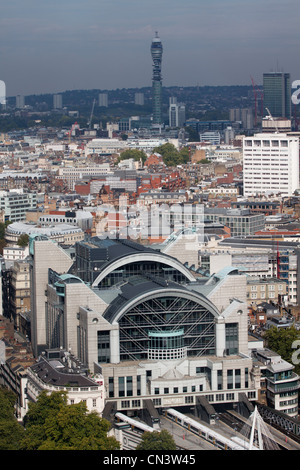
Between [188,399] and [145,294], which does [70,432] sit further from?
[145,294]

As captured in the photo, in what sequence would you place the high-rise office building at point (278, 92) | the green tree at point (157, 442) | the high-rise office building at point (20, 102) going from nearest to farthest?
the green tree at point (157, 442)
the high-rise office building at point (278, 92)
the high-rise office building at point (20, 102)

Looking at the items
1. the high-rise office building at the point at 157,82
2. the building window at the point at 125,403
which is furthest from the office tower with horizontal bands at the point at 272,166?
the high-rise office building at the point at 157,82

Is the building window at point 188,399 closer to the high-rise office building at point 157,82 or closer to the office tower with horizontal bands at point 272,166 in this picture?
the office tower with horizontal bands at point 272,166

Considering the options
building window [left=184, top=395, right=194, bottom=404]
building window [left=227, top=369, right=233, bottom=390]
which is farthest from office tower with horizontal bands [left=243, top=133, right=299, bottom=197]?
building window [left=184, top=395, right=194, bottom=404]

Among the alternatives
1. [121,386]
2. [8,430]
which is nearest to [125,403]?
[121,386]

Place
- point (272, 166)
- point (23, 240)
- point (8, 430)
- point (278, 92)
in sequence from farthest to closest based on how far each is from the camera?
point (278, 92)
point (272, 166)
point (23, 240)
point (8, 430)

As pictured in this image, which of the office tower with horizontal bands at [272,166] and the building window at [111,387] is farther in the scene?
the office tower with horizontal bands at [272,166]
